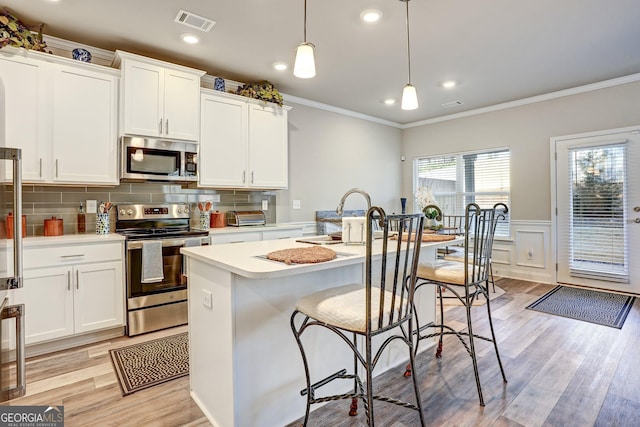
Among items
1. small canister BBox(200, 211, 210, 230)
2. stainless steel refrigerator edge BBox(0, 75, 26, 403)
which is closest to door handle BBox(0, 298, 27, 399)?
stainless steel refrigerator edge BBox(0, 75, 26, 403)

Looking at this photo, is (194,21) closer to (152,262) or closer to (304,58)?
(304,58)

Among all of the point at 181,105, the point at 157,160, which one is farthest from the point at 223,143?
the point at 157,160

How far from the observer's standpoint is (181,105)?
332 cm

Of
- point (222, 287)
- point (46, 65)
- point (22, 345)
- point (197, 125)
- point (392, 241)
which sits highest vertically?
point (46, 65)

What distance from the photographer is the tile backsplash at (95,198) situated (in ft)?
9.62

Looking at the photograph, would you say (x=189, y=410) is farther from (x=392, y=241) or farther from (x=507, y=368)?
(x=507, y=368)

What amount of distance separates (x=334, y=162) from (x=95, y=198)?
3.12m

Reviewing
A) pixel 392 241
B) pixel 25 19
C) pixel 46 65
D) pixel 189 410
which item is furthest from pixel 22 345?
pixel 25 19

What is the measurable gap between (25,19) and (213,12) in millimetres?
1482

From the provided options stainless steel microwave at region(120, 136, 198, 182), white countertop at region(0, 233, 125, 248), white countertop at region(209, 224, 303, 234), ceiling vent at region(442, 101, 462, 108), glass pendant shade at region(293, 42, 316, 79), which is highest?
ceiling vent at region(442, 101, 462, 108)

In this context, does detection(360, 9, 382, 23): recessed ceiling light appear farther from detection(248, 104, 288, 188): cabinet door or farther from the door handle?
the door handle

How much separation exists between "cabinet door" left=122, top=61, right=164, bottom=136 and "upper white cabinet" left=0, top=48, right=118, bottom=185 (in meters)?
0.11

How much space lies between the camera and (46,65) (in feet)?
8.83

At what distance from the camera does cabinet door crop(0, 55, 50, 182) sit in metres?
2.56
